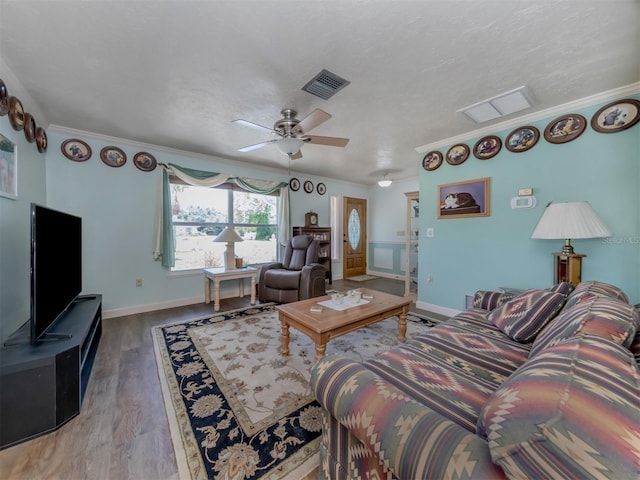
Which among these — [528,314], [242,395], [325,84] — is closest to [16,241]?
[242,395]

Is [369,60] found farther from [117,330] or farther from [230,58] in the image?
[117,330]

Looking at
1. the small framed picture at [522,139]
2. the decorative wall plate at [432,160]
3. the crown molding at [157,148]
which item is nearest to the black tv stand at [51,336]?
the crown molding at [157,148]

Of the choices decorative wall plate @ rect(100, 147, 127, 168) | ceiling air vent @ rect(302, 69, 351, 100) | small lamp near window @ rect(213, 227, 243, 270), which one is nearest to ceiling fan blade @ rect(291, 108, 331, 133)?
ceiling air vent @ rect(302, 69, 351, 100)

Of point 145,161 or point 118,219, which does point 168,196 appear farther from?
point 118,219

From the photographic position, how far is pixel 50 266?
5.38 ft

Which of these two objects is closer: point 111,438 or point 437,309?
point 111,438

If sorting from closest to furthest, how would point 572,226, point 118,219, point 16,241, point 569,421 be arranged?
point 569,421 < point 572,226 < point 16,241 < point 118,219

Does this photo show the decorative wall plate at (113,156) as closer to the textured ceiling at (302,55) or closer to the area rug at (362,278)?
the textured ceiling at (302,55)

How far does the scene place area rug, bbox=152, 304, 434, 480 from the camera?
122 cm

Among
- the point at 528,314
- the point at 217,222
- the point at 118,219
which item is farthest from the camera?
the point at 217,222

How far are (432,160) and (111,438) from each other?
13.4 ft

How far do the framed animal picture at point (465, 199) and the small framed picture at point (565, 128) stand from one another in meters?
0.65

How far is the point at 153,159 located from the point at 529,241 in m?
4.84

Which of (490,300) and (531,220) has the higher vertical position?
(531,220)
